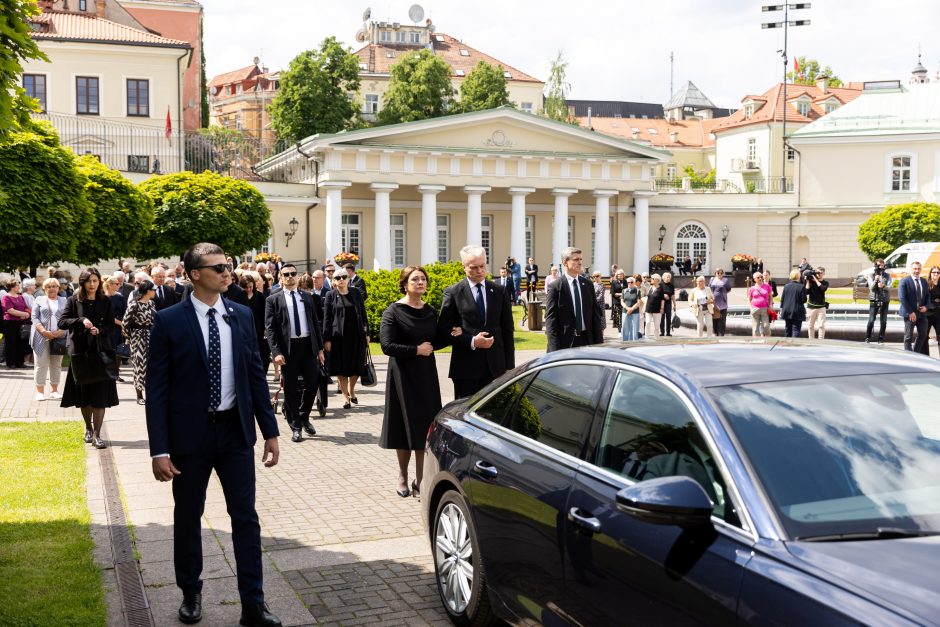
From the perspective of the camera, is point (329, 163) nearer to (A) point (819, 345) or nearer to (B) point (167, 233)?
(B) point (167, 233)

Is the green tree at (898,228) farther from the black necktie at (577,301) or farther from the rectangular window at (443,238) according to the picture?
the black necktie at (577,301)

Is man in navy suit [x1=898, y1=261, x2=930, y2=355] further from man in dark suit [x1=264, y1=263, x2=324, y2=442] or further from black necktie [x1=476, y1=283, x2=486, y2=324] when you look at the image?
black necktie [x1=476, y1=283, x2=486, y2=324]

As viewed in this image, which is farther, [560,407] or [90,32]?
[90,32]

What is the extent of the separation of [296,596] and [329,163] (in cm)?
4405

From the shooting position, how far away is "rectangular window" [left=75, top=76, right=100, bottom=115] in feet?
175

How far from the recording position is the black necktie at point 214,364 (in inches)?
216

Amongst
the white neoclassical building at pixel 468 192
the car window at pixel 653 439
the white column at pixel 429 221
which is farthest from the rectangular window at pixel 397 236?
the car window at pixel 653 439

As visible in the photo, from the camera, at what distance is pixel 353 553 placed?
22.7ft

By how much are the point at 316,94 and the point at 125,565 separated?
202 ft

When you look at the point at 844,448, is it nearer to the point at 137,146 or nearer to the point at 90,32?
the point at 137,146

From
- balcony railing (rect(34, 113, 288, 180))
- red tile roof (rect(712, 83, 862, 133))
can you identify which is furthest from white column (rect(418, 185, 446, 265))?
red tile roof (rect(712, 83, 862, 133))

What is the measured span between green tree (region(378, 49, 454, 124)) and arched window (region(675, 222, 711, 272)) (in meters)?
20.3

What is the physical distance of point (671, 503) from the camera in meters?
3.40

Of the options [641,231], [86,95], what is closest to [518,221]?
[641,231]
